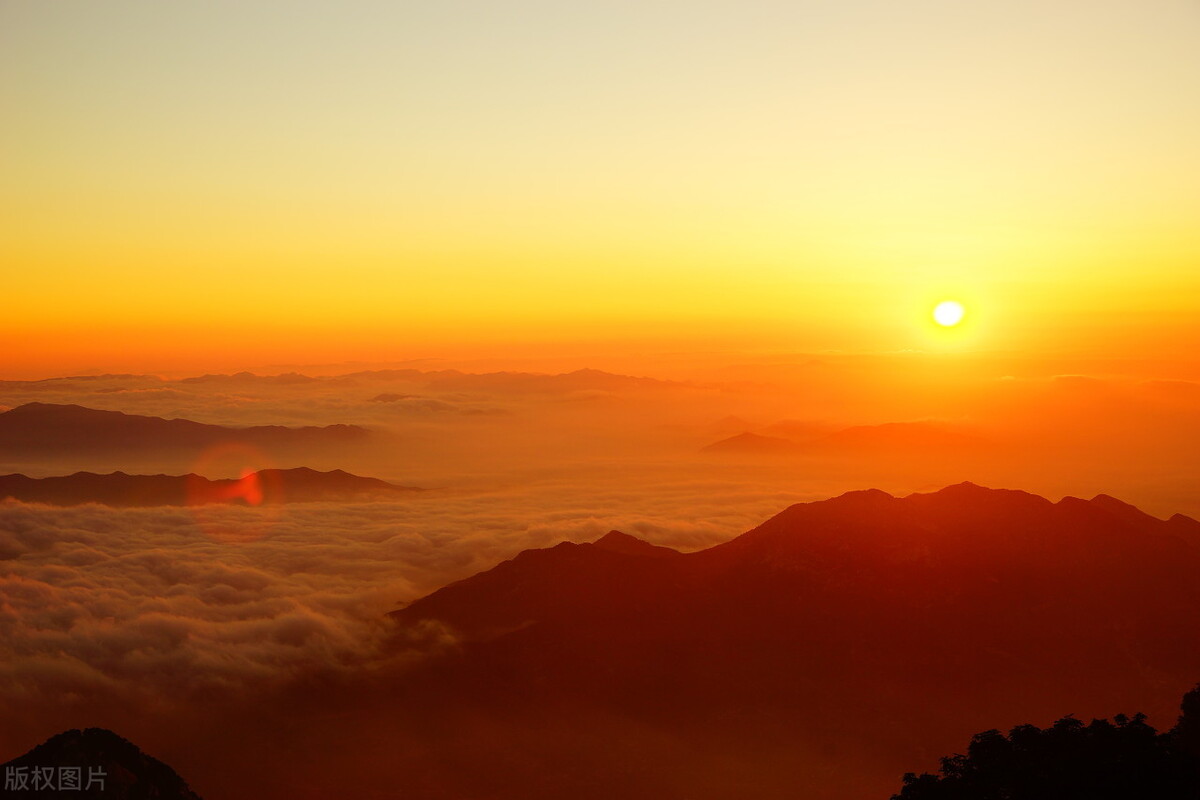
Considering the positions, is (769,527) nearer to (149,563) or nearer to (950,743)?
(950,743)

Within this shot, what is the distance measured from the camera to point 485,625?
10431cm

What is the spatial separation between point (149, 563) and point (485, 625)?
71691mm

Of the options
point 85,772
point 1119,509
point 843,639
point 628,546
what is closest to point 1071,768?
point 843,639

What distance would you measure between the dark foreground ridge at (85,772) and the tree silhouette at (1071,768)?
49388mm

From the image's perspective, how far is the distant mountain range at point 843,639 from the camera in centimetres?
7962

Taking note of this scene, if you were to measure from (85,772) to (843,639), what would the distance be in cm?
7212

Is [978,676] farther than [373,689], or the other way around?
[373,689]

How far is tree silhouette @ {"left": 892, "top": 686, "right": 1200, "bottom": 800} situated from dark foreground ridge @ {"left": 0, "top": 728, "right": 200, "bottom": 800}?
49388mm

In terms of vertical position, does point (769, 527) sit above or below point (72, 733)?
above

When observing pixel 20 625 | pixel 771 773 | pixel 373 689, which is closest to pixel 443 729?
pixel 373 689

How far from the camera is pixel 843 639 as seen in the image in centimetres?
9150

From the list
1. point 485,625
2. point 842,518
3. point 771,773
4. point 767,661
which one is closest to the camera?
point 771,773

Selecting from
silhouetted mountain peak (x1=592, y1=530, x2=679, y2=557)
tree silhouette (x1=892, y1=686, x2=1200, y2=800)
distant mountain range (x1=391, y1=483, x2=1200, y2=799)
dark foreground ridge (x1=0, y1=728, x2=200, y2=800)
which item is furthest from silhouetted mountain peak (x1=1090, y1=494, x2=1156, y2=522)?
dark foreground ridge (x1=0, y1=728, x2=200, y2=800)

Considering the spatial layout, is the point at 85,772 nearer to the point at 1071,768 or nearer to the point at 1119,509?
the point at 1071,768
